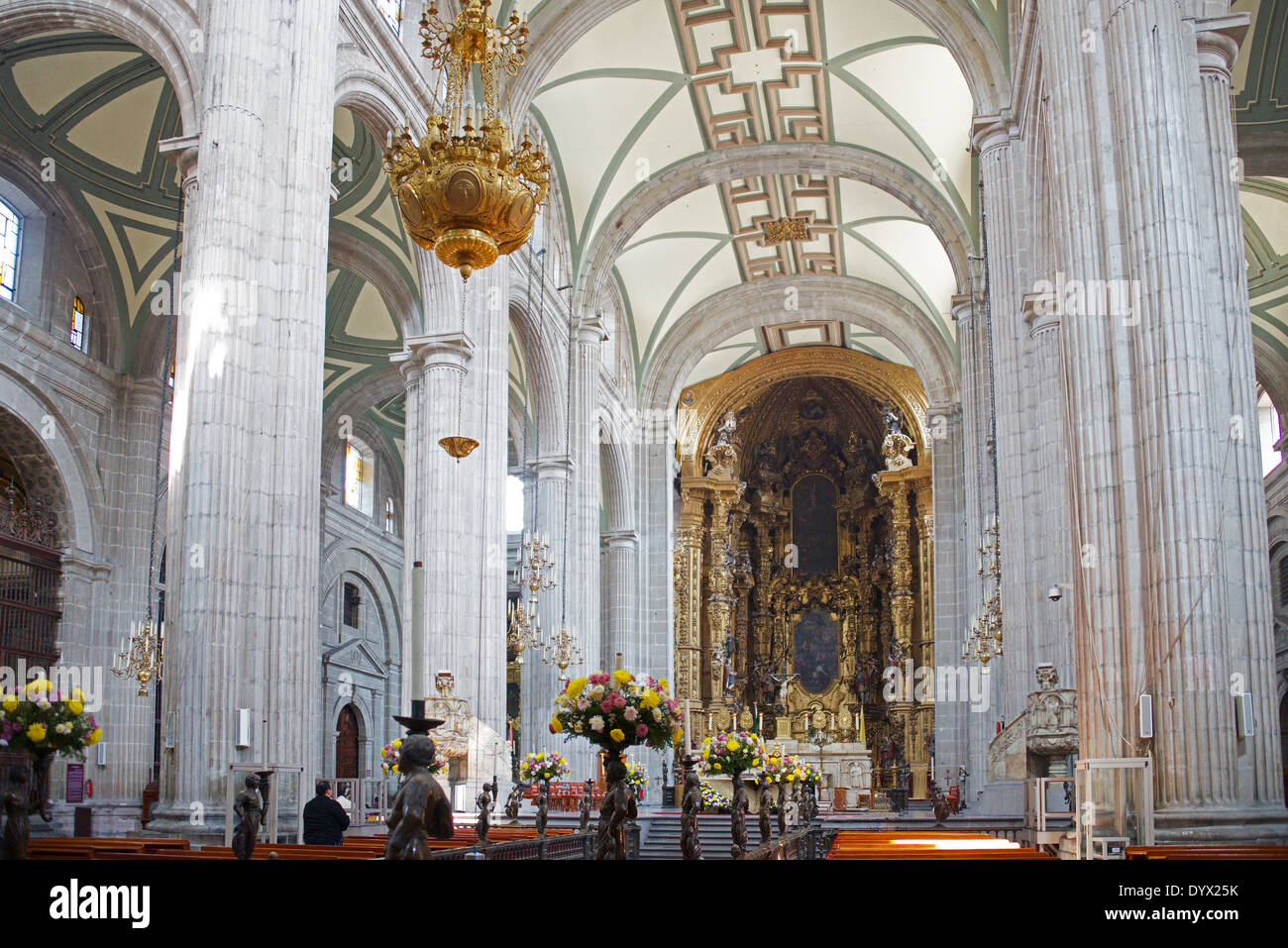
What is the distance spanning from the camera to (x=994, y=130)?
15891mm

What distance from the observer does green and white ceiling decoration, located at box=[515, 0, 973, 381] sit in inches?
802

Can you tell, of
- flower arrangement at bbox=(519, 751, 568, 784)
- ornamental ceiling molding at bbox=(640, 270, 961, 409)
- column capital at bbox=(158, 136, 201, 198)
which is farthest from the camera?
ornamental ceiling molding at bbox=(640, 270, 961, 409)

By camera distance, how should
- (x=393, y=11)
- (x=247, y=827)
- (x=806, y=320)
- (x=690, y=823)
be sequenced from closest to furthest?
1. (x=247, y=827)
2. (x=690, y=823)
3. (x=393, y=11)
4. (x=806, y=320)

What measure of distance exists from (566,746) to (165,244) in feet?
35.9

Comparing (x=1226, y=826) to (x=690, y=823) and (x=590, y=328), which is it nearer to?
(x=690, y=823)

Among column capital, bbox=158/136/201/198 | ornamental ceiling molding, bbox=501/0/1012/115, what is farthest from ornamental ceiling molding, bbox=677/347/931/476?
column capital, bbox=158/136/201/198

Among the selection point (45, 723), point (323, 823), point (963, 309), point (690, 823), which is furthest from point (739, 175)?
point (45, 723)

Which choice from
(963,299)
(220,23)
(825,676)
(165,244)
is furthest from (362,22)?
(825,676)

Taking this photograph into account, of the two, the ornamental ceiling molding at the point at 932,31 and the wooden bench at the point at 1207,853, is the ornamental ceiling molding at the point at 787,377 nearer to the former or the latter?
the ornamental ceiling molding at the point at 932,31

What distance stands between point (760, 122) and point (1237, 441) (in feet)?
52.2

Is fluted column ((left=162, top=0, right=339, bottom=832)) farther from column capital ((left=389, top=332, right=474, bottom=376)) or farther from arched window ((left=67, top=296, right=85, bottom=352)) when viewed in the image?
arched window ((left=67, top=296, right=85, bottom=352))

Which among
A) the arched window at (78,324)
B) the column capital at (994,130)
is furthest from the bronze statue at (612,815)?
the arched window at (78,324)

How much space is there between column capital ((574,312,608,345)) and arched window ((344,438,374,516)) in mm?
6862

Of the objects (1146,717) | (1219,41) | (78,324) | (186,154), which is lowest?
(1146,717)
